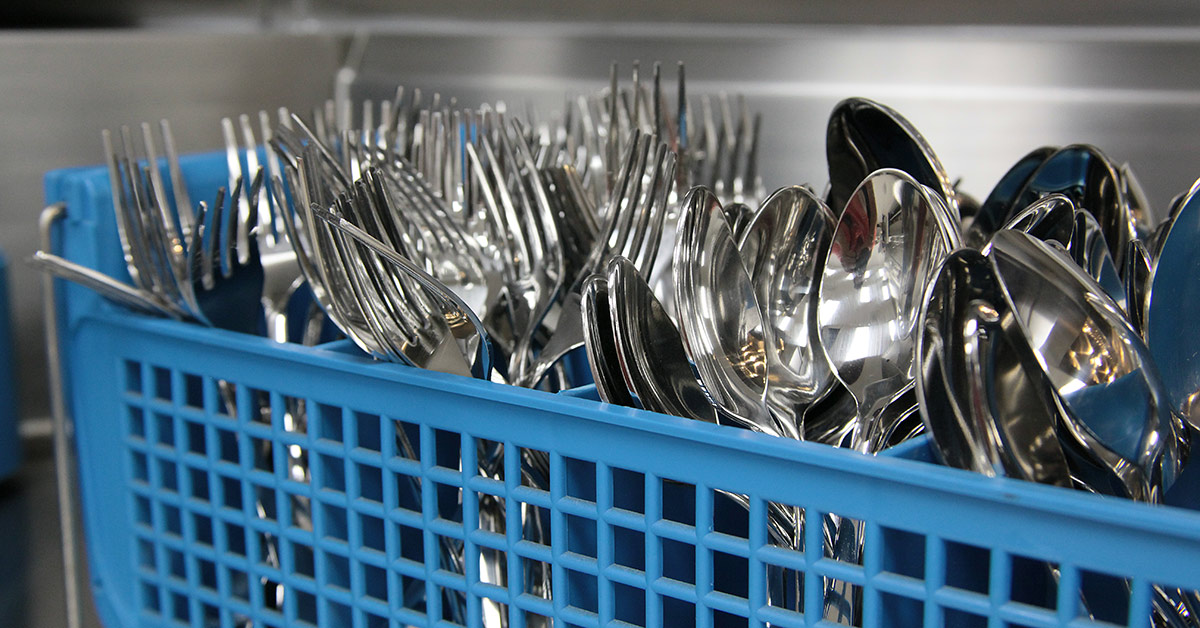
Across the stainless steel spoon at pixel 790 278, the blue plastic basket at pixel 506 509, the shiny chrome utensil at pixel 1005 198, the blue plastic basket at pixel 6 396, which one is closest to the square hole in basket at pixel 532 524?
the blue plastic basket at pixel 506 509

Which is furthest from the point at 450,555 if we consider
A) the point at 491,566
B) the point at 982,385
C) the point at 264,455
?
the point at 982,385

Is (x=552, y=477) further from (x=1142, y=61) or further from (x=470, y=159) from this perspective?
(x=1142, y=61)

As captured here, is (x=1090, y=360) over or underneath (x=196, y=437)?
over

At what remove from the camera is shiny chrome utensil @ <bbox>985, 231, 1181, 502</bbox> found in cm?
29

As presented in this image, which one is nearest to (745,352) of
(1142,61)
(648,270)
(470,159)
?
(648,270)

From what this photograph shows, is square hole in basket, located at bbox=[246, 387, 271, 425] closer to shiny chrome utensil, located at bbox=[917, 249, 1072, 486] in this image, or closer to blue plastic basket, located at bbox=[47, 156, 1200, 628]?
blue plastic basket, located at bbox=[47, 156, 1200, 628]

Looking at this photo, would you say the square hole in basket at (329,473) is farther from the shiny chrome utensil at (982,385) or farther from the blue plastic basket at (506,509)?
the shiny chrome utensil at (982,385)

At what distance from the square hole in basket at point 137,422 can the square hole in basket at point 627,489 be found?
0.24 metres

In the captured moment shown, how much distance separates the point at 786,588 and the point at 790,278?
111mm

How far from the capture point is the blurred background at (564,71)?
2.11 feet

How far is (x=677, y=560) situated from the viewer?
0.38m

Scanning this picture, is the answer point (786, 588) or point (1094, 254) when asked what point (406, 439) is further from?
point (1094, 254)

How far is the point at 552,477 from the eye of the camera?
337mm

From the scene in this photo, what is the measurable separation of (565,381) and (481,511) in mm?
62
